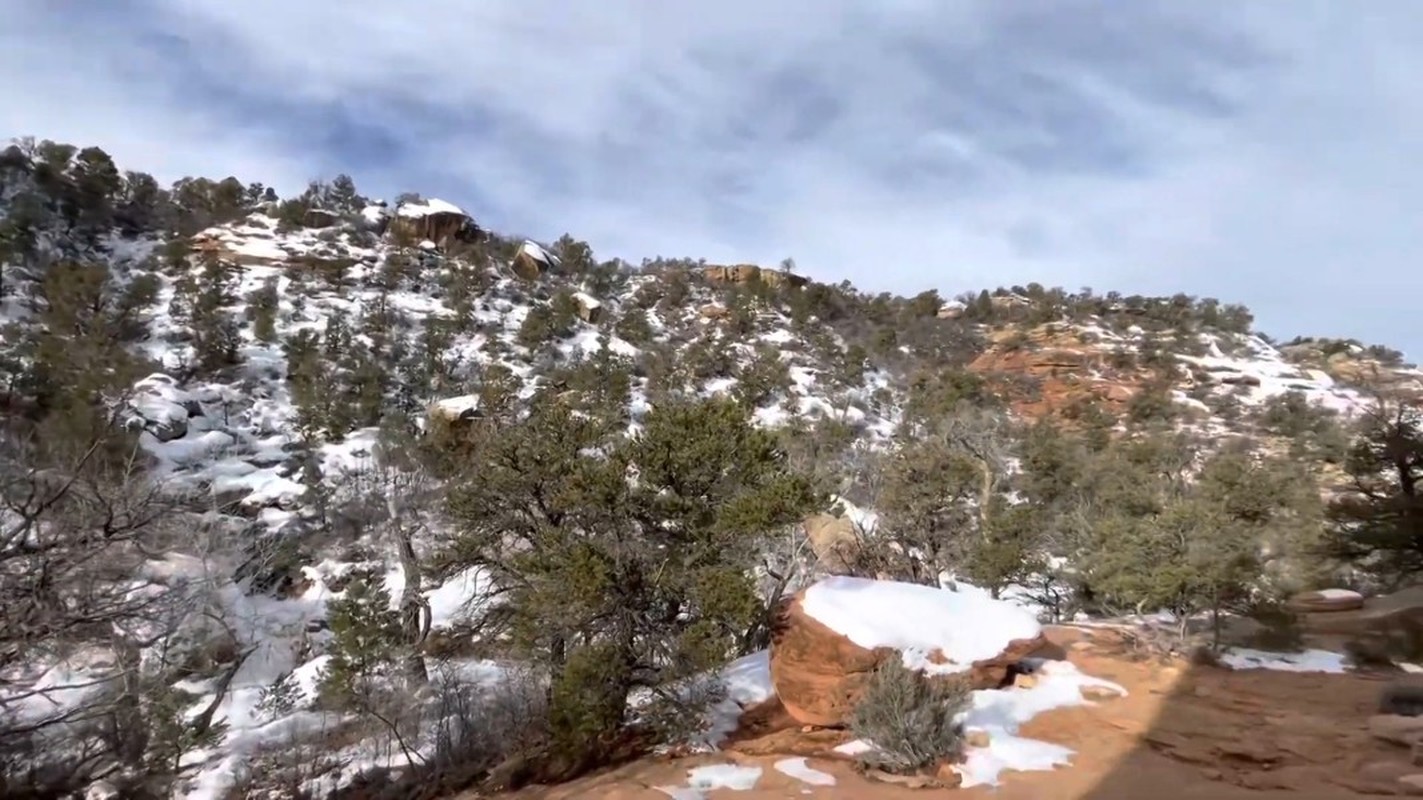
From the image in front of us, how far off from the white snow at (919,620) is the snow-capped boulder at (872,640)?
0.04ft

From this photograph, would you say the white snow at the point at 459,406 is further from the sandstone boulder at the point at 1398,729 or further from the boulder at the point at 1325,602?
the boulder at the point at 1325,602

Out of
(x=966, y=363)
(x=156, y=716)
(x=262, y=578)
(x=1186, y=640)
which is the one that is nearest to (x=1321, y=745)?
(x=1186, y=640)

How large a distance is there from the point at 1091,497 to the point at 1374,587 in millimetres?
6402

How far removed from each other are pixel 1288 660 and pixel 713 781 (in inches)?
412

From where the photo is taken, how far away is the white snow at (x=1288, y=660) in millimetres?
11234

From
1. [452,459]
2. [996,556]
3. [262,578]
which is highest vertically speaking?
[452,459]

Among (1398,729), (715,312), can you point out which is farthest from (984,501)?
(715,312)

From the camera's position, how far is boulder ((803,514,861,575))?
14398mm

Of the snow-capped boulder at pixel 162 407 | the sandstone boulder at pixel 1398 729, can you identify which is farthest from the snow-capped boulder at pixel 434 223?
the sandstone boulder at pixel 1398 729

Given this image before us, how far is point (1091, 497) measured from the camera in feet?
70.4

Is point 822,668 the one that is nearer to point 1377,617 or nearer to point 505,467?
point 505,467

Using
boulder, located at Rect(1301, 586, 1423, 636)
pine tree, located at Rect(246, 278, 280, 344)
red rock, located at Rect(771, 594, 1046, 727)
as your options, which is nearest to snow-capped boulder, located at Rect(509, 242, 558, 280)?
pine tree, located at Rect(246, 278, 280, 344)

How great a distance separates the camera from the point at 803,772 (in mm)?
6508

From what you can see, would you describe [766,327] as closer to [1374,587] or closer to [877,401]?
[877,401]
